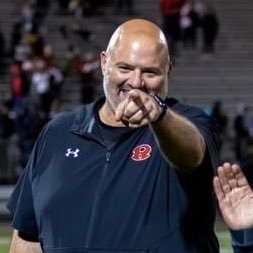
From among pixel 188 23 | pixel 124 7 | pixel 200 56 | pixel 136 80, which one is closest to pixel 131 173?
pixel 136 80

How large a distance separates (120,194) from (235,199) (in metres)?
0.40

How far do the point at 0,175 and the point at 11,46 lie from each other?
798cm

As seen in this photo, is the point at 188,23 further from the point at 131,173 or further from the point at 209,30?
the point at 131,173

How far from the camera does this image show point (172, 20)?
83.2ft

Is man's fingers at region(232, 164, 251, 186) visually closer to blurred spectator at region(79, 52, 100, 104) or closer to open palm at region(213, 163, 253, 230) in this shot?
open palm at region(213, 163, 253, 230)

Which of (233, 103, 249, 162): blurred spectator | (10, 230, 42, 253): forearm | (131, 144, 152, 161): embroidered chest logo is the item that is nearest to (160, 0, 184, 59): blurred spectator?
(233, 103, 249, 162): blurred spectator

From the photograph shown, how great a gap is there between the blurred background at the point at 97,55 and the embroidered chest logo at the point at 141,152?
50.0 ft

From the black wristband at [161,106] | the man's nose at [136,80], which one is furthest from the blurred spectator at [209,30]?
the black wristband at [161,106]

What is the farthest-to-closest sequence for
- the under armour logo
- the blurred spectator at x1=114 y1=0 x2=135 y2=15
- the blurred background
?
the blurred spectator at x1=114 y1=0 x2=135 y2=15 < the blurred background < the under armour logo

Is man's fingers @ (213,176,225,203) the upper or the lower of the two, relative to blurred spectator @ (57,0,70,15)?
upper

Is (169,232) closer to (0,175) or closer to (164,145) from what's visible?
(164,145)

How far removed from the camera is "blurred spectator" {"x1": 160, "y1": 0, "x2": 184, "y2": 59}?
2533 centimetres

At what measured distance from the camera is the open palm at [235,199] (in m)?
4.17

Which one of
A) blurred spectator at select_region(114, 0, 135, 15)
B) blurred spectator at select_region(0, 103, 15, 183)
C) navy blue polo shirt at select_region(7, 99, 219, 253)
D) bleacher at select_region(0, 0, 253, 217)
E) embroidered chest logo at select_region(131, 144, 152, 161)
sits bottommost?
bleacher at select_region(0, 0, 253, 217)
